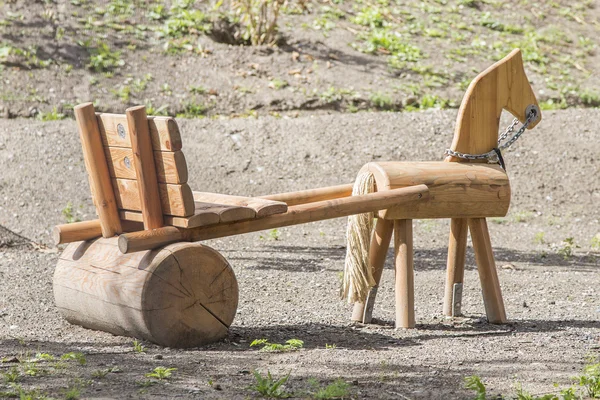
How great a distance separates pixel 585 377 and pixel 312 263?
145 inches

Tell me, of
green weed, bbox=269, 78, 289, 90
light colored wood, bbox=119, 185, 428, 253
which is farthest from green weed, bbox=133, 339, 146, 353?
green weed, bbox=269, 78, 289, 90

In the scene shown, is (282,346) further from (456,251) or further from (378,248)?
(456,251)

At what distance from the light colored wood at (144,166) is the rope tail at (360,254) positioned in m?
1.21

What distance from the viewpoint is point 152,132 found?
14.2 feet

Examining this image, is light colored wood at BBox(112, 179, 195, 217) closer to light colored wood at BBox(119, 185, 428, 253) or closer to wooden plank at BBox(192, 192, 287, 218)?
light colored wood at BBox(119, 185, 428, 253)

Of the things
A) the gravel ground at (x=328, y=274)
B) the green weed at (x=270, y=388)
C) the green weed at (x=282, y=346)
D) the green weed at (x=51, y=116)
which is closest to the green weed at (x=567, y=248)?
the gravel ground at (x=328, y=274)

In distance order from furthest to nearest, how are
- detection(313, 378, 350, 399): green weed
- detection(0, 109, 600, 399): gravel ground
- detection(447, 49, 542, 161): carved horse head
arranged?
detection(447, 49, 542, 161): carved horse head → detection(0, 109, 600, 399): gravel ground → detection(313, 378, 350, 399): green weed

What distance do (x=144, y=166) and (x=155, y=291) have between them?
622 millimetres

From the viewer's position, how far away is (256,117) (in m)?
10.5

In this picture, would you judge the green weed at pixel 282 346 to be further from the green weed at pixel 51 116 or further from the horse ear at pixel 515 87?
the green weed at pixel 51 116

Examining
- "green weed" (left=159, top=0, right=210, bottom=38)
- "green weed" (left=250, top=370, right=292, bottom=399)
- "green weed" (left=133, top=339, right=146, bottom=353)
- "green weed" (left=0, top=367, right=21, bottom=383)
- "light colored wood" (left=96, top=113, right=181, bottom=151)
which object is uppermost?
"green weed" (left=159, top=0, right=210, bottom=38)

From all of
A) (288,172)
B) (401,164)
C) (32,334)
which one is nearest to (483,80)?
(401,164)

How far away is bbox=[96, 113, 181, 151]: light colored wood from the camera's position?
4242 millimetres

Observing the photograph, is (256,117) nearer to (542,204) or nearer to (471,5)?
(542,204)
